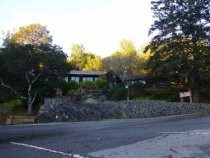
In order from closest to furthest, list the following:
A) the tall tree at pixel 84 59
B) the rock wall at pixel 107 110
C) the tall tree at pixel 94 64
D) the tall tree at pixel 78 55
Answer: the rock wall at pixel 107 110
the tall tree at pixel 94 64
the tall tree at pixel 84 59
the tall tree at pixel 78 55

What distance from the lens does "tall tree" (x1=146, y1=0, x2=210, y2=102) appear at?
4909cm

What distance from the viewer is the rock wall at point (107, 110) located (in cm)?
4206

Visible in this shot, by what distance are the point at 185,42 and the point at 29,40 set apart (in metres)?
34.5

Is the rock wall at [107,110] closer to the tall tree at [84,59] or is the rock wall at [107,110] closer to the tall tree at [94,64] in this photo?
the tall tree at [94,64]

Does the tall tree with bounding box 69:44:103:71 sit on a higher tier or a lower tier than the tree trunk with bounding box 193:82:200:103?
higher

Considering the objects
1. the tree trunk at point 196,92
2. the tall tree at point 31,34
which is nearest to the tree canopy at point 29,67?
the tree trunk at point 196,92

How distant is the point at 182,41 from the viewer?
167ft

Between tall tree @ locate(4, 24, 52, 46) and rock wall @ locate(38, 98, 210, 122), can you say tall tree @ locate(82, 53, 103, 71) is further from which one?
rock wall @ locate(38, 98, 210, 122)

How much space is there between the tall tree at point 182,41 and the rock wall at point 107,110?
4.74 metres

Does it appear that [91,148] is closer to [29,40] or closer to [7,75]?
[7,75]

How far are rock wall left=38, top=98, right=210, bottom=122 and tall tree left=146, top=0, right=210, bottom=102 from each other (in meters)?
4.74

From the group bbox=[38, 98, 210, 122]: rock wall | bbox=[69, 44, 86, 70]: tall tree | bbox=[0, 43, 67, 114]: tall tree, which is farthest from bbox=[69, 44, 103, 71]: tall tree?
bbox=[38, 98, 210, 122]: rock wall

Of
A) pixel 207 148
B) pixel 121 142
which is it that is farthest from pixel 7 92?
pixel 207 148

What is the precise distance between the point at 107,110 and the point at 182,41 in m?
12.6
